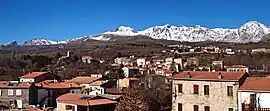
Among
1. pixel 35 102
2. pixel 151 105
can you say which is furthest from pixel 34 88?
pixel 151 105

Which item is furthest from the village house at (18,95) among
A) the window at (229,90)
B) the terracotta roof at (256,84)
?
the terracotta roof at (256,84)

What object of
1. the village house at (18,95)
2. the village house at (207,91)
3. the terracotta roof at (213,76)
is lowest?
the village house at (18,95)

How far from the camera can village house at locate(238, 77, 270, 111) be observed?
88.7 ft

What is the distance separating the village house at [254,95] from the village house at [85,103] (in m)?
15.2

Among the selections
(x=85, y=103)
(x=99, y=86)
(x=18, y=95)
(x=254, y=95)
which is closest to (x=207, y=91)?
(x=254, y=95)

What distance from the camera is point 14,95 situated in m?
53.2

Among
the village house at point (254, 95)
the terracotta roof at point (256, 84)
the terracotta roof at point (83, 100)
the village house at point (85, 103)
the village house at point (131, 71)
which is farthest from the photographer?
the village house at point (131, 71)

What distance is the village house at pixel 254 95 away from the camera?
27047 mm

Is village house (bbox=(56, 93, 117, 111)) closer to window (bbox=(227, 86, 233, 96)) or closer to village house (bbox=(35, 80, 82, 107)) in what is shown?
village house (bbox=(35, 80, 82, 107))

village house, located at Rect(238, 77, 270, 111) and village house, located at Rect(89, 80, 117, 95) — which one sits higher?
village house, located at Rect(238, 77, 270, 111)

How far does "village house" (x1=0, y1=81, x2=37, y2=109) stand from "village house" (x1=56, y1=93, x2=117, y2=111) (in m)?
12.8

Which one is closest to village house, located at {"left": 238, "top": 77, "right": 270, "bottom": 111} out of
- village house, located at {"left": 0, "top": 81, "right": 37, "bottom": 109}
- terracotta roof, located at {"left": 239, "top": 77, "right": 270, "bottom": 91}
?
terracotta roof, located at {"left": 239, "top": 77, "right": 270, "bottom": 91}

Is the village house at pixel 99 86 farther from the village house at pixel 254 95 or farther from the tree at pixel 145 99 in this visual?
the village house at pixel 254 95

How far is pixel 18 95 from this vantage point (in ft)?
174
